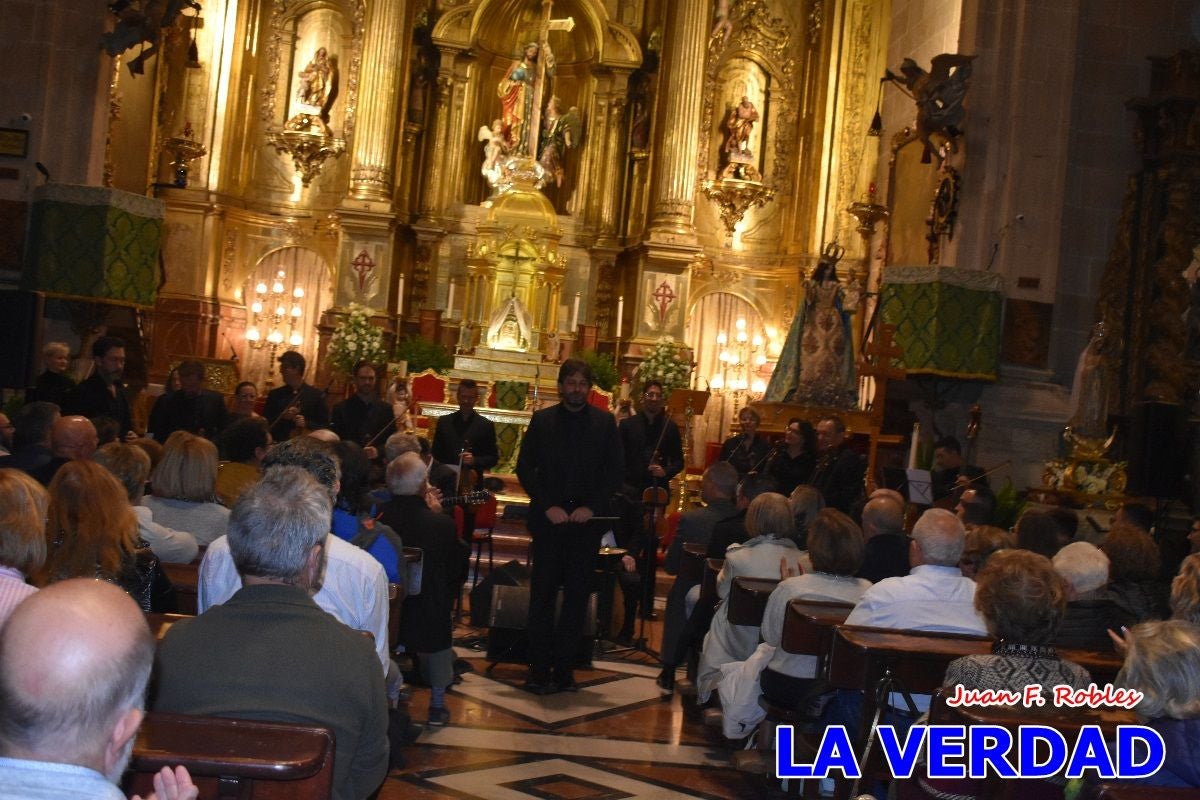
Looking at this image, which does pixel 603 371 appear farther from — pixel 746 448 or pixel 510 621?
pixel 510 621

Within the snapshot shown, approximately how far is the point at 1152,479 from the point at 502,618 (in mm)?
5265

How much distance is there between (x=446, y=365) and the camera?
19.2 meters

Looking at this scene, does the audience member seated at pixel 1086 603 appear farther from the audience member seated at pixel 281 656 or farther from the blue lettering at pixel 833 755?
the audience member seated at pixel 281 656

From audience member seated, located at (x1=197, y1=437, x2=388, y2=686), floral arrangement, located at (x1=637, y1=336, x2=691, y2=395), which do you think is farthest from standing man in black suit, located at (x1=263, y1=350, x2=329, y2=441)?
floral arrangement, located at (x1=637, y1=336, x2=691, y2=395)

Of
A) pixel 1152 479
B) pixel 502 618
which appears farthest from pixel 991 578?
pixel 1152 479

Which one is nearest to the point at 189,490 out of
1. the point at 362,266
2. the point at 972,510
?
the point at 972,510

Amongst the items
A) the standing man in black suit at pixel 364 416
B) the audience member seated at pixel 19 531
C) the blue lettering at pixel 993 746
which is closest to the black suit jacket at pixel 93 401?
the standing man in black suit at pixel 364 416

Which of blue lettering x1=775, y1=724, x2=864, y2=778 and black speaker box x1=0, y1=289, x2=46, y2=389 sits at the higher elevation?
black speaker box x1=0, y1=289, x2=46, y2=389

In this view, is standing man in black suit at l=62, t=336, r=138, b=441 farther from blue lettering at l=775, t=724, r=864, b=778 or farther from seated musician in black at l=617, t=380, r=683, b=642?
blue lettering at l=775, t=724, r=864, b=778

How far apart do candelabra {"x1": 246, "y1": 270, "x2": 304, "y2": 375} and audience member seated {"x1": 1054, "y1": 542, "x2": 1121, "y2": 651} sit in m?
15.8

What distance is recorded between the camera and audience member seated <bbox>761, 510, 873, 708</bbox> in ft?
19.9

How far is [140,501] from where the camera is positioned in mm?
5469

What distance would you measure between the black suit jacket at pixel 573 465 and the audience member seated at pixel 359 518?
79.1 inches

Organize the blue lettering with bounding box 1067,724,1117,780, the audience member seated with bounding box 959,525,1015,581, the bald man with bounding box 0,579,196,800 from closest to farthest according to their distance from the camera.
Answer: the bald man with bounding box 0,579,196,800, the blue lettering with bounding box 1067,724,1117,780, the audience member seated with bounding box 959,525,1015,581
